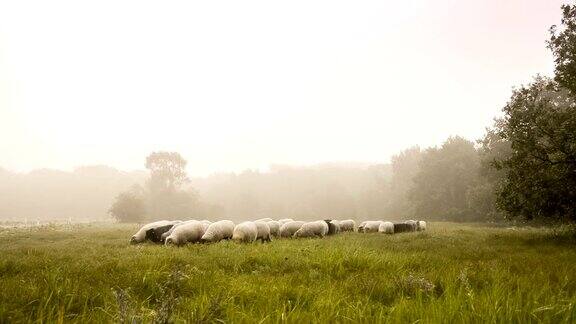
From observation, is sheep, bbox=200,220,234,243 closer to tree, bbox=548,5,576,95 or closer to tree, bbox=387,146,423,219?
tree, bbox=548,5,576,95

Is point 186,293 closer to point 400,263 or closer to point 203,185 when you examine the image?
point 400,263

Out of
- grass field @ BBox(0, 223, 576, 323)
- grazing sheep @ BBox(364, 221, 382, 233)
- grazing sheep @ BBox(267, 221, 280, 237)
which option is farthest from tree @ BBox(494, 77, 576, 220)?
grazing sheep @ BBox(267, 221, 280, 237)

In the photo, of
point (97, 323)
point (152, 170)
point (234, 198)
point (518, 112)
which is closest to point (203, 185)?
point (234, 198)

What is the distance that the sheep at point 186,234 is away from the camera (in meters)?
15.8

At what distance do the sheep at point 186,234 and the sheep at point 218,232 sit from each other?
0.50 meters

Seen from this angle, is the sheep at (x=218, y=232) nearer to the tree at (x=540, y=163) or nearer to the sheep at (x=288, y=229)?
the sheep at (x=288, y=229)

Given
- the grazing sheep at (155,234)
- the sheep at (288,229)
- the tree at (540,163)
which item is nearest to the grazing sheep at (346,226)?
the sheep at (288,229)

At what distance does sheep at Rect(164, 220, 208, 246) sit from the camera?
15.8m

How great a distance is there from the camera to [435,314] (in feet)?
12.5

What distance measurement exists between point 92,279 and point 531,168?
19063 millimetres

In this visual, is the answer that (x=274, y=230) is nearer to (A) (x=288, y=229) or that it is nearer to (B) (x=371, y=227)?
(A) (x=288, y=229)

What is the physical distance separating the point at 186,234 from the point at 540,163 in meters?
17.2

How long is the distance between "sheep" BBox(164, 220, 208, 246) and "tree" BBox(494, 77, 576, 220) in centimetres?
1513

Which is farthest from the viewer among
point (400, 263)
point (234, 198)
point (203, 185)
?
point (203, 185)
